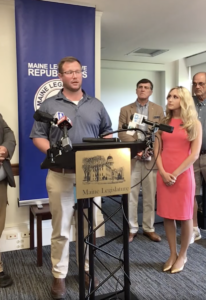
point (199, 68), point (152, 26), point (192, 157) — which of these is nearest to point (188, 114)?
point (192, 157)

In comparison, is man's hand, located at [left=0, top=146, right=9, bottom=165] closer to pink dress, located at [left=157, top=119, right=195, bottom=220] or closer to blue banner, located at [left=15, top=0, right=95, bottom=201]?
blue banner, located at [left=15, top=0, right=95, bottom=201]

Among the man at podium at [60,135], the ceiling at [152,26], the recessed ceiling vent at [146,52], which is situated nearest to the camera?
the man at podium at [60,135]

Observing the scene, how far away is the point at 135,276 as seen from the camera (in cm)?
238

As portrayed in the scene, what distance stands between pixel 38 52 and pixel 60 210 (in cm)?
159

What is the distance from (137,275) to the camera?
2.39 meters

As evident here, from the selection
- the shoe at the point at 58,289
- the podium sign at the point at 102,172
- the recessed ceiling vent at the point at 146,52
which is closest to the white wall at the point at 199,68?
the recessed ceiling vent at the point at 146,52

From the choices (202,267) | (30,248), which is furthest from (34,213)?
(202,267)

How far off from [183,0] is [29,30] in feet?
4.99

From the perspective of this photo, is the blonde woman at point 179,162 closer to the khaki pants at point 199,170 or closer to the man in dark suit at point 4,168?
the khaki pants at point 199,170

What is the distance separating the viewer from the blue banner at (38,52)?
2.69 metres

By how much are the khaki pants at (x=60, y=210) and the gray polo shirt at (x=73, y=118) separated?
268 millimetres

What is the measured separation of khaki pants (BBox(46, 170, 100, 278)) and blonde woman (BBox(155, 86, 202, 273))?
802 millimetres

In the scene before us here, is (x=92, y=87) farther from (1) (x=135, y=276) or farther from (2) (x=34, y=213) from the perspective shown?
(1) (x=135, y=276)

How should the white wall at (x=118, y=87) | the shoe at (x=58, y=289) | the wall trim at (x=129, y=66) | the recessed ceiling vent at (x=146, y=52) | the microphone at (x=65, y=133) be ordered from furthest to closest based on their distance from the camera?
the white wall at (x=118, y=87) < the wall trim at (x=129, y=66) < the recessed ceiling vent at (x=146, y=52) < the shoe at (x=58, y=289) < the microphone at (x=65, y=133)
